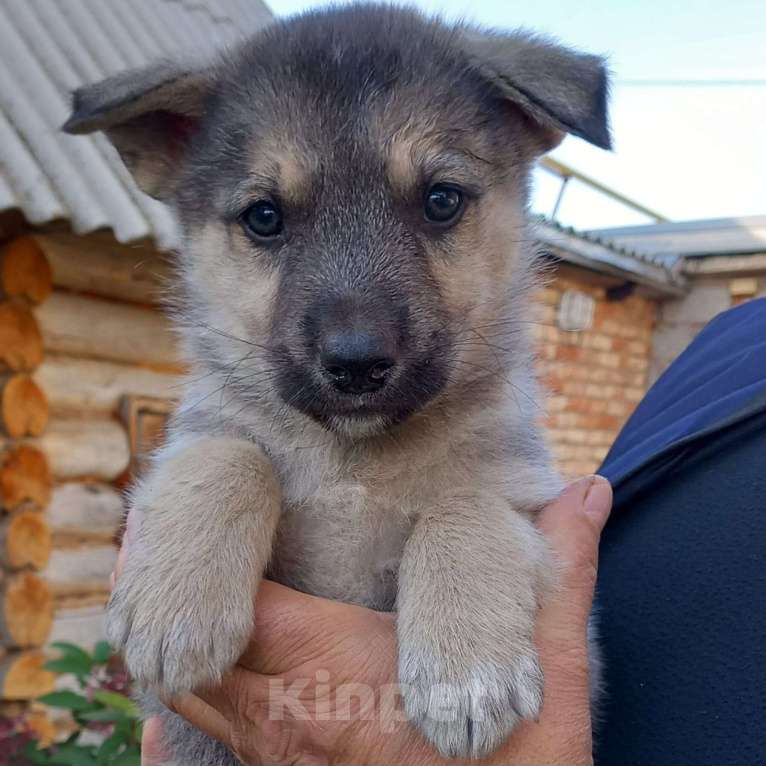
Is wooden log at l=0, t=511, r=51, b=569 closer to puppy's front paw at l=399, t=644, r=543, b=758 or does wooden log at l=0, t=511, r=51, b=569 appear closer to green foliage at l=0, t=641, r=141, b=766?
green foliage at l=0, t=641, r=141, b=766

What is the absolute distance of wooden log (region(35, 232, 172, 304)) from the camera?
3859 millimetres

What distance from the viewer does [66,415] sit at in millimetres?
4070

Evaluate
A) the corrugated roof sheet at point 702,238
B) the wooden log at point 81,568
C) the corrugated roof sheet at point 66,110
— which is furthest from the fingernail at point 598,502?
the corrugated roof sheet at point 702,238

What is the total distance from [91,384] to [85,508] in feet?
2.05

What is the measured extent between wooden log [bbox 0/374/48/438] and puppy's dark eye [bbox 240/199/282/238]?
7.48 feet

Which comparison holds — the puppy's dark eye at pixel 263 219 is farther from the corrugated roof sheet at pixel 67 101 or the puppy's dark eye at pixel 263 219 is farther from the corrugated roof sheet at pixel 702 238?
the corrugated roof sheet at pixel 702 238

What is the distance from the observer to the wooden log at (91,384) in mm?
3963

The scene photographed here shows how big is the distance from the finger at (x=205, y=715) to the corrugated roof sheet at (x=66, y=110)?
1818 mm

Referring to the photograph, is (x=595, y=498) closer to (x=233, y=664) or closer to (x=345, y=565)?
(x=345, y=565)

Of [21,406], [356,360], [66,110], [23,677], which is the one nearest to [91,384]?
[21,406]

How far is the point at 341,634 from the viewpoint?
149cm

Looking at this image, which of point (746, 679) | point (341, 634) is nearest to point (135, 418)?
point (341, 634)

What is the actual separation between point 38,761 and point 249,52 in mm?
2276

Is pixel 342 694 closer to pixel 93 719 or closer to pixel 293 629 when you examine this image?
pixel 293 629
